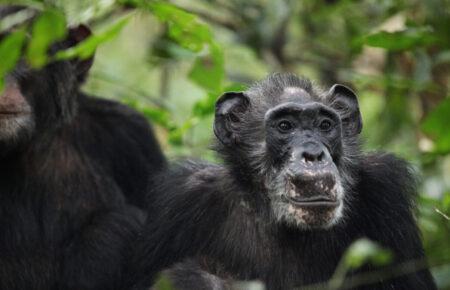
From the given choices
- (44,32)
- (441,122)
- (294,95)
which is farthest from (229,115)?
(44,32)

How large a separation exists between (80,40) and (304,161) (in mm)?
2730

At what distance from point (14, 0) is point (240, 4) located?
22.8 feet

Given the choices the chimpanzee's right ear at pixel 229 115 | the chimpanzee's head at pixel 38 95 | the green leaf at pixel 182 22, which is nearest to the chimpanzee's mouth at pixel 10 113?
the chimpanzee's head at pixel 38 95

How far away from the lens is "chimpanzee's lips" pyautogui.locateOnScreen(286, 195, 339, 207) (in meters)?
6.59

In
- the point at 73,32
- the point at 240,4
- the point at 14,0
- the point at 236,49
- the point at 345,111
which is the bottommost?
the point at 236,49

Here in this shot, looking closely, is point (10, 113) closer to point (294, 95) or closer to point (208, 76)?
point (208, 76)

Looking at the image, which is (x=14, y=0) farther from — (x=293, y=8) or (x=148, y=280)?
(x=293, y=8)

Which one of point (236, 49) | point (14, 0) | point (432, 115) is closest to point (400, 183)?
point (432, 115)

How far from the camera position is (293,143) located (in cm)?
688

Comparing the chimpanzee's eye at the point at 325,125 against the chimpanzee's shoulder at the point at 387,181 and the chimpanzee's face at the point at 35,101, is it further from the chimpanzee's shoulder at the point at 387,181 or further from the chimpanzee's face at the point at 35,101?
the chimpanzee's face at the point at 35,101

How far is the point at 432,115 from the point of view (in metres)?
7.20

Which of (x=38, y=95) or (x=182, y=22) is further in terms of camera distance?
(x=38, y=95)

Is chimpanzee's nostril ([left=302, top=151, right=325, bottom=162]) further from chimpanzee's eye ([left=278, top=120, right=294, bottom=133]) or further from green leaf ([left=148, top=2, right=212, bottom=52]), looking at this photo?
green leaf ([left=148, top=2, right=212, bottom=52])

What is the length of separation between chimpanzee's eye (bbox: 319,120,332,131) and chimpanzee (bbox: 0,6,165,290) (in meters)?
2.08
